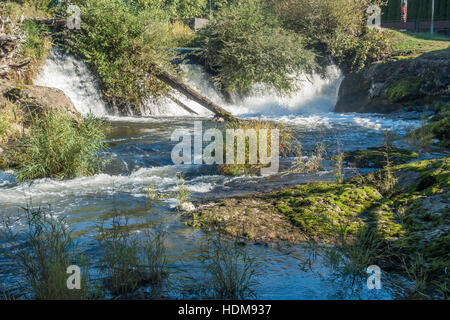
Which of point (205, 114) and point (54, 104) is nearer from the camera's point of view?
point (54, 104)

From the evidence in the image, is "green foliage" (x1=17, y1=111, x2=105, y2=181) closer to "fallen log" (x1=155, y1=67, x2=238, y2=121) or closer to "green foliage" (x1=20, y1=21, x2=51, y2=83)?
"fallen log" (x1=155, y1=67, x2=238, y2=121)

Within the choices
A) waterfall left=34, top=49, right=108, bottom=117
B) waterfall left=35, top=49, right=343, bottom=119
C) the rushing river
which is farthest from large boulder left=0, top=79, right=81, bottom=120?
waterfall left=34, top=49, right=108, bottom=117

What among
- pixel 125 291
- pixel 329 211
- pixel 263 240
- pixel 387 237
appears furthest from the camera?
pixel 329 211

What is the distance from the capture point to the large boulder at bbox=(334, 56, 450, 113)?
54.2ft

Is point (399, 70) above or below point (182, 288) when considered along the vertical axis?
above

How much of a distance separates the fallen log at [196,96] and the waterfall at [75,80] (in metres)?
2.89

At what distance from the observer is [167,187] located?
7391mm

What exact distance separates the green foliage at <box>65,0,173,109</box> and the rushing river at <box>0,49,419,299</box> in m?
1.07

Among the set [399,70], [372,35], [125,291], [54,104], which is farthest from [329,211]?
[372,35]

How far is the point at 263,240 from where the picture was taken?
15.1 ft

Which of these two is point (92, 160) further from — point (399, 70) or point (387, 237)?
point (399, 70)

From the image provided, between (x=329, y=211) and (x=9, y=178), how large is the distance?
564cm
